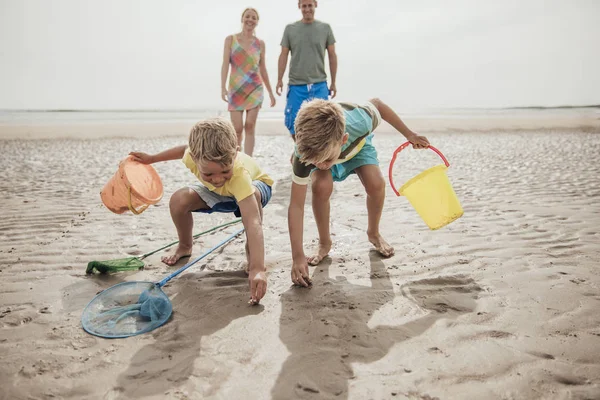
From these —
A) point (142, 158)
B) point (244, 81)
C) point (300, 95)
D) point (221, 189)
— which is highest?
point (244, 81)

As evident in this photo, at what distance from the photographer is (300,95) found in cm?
502

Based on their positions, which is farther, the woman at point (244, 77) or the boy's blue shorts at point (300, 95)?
the woman at point (244, 77)

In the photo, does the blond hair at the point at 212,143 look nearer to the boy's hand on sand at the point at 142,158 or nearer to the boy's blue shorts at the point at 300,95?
the boy's hand on sand at the point at 142,158

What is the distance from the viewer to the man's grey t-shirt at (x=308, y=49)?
193 inches

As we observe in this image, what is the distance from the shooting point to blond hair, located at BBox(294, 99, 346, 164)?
83.8 inches

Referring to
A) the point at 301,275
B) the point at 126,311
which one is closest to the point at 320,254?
the point at 301,275

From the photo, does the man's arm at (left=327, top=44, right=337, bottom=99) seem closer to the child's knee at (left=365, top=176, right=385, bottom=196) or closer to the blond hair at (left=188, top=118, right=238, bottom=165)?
the child's knee at (left=365, top=176, right=385, bottom=196)

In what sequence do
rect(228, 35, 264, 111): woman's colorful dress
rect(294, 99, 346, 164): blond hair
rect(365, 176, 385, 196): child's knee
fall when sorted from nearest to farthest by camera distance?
rect(294, 99, 346, 164): blond hair
rect(365, 176, 385, 196): child's knee
rect(228, 35, 264, 111): woman's colorful dress

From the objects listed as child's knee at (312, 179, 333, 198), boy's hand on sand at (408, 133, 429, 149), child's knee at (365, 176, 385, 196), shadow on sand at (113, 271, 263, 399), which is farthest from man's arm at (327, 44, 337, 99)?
shadow on sand at (113, 271, 263, 399)

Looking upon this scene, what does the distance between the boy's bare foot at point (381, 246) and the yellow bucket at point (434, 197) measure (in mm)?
361

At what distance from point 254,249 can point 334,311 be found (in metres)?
0.55

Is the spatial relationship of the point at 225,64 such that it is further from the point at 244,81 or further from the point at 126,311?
the point at 126,311

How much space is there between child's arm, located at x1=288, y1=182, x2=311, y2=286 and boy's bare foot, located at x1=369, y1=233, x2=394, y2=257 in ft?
2.36

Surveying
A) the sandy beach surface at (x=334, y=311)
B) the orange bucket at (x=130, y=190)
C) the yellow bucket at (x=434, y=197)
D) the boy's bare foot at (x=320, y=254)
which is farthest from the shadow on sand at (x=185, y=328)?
the yellow bucket at (x=434, y=197)
